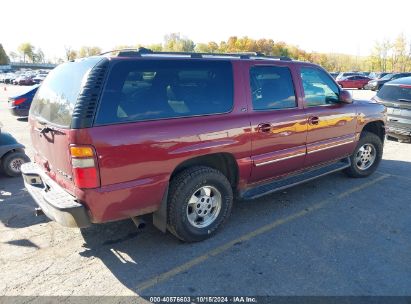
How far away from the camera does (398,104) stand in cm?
814

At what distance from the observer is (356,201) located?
4.75 m

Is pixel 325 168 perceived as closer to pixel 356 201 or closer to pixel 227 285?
pixel 356 201

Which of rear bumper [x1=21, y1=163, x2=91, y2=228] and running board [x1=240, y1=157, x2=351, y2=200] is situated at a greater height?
rear bumper [x1=21, y1=163, x2=91, y2=228]

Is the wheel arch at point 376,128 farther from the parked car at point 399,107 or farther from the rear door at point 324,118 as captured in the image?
the parked car at point 399,107

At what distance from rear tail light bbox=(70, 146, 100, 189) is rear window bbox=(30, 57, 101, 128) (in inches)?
10.9

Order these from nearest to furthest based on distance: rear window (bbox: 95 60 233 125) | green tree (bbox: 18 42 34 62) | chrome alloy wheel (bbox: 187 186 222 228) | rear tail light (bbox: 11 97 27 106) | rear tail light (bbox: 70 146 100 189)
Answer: rear tail light (bbox: 70 146 100 189) → rear window (bbox: 95 60 233 125) → chrome alloy wheel (bbox: 187 186 222 228) → rear tail light (bbox: 11 97 27 106) → green tree (bbox: 18 42 34 62)

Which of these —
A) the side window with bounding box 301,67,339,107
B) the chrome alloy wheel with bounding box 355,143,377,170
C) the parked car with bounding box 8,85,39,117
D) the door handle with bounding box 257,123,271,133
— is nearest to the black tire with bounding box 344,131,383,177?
the chrome alloy wheel with bounding box 355,143,377,170

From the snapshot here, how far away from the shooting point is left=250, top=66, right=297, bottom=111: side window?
396 centimetres

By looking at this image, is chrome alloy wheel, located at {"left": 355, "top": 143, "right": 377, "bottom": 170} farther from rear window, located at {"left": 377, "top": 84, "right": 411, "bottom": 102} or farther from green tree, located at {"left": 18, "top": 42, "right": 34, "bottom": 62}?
green tree, located at {"left": 18, "top": 42, "right": 34, "bottom": 62}

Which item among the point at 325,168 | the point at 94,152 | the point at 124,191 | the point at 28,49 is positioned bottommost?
the point at 325,168

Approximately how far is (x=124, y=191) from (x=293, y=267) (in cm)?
177

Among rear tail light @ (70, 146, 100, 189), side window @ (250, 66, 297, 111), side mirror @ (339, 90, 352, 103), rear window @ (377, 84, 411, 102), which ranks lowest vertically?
rear tail light @ (70, 146, 100, 189)

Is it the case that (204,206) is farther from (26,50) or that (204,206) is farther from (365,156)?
(26,50)

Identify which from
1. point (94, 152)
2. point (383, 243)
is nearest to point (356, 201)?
point (383, 243)
